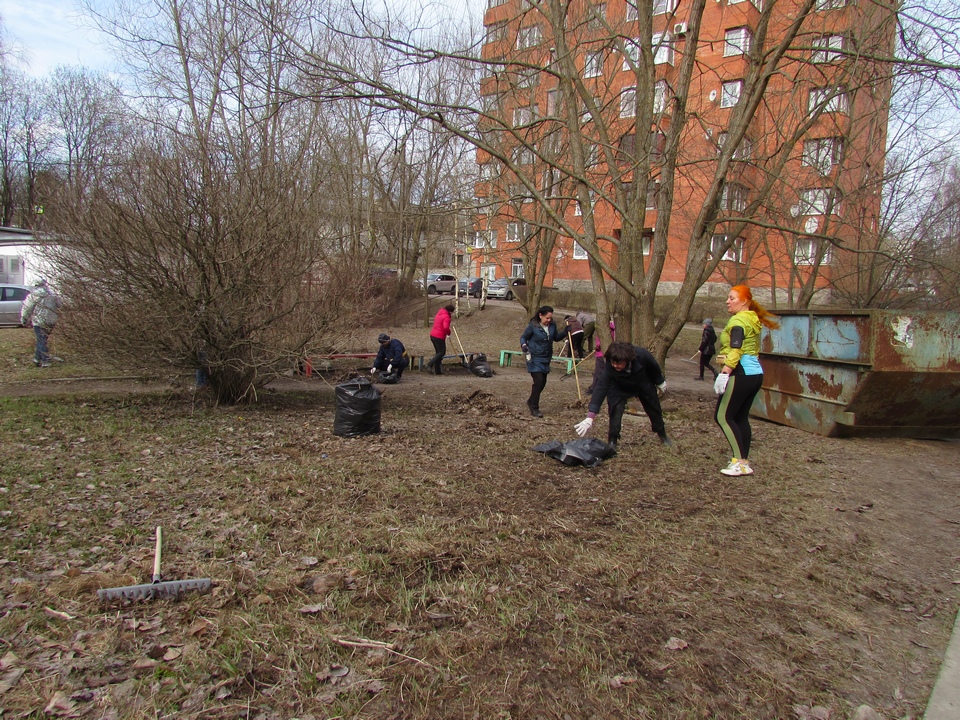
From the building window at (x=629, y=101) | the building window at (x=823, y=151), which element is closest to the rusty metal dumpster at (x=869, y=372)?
the building window at (x=629, y=101)

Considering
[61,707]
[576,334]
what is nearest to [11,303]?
[576,334]

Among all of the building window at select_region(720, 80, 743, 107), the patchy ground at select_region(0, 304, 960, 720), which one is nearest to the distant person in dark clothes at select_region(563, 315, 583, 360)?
the building window at select_region(720, 80, 743, 107)

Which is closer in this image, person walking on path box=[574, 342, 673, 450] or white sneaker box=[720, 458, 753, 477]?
white sneaker box=[720, 458, 753, 477]

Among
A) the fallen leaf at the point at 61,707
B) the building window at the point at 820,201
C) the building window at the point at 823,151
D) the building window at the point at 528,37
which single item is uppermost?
the building window at the point at 528,37

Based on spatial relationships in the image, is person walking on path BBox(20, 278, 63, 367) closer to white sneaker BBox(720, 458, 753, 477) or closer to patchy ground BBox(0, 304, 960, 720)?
patchy ground BBox(0, 304, 960, 720)

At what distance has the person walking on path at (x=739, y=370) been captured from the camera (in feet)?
19.0

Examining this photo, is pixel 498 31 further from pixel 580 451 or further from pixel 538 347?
pixel 580 451

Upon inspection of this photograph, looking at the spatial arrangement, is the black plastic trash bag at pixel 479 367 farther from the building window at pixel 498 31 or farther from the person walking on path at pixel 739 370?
the person walking on path at pixel 739 370

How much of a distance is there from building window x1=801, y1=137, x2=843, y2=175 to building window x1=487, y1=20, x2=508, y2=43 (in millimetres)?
6325

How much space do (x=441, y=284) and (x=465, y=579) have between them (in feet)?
119

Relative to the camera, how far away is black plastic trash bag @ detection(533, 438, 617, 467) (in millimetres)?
6262

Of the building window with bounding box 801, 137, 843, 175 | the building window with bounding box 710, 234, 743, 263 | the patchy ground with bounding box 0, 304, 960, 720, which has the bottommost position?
the patchy ground with bounding box 0, 304, 960, 720

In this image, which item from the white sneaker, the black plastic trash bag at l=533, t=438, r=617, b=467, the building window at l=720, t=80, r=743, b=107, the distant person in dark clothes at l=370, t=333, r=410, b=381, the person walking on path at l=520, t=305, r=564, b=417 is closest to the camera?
the white sneaker

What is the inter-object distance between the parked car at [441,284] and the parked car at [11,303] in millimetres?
19115
